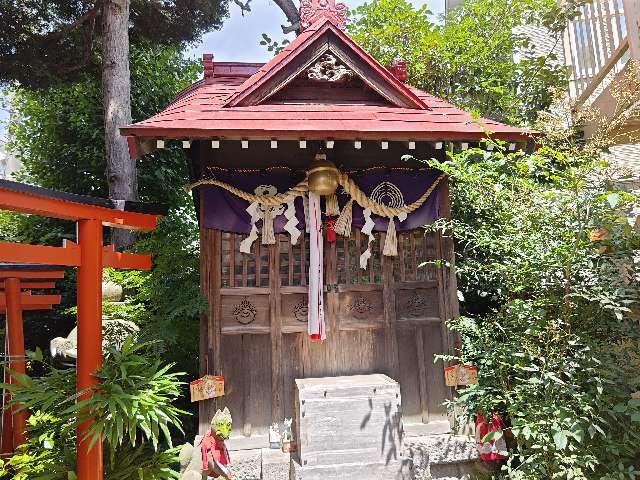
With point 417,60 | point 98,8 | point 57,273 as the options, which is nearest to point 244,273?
point 57,273

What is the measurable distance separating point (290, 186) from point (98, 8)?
7.97 m

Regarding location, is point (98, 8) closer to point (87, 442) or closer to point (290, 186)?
point (290, 186)

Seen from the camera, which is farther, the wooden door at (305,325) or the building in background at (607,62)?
the building in background at (607,62)

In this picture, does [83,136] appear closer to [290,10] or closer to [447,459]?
[290,10]

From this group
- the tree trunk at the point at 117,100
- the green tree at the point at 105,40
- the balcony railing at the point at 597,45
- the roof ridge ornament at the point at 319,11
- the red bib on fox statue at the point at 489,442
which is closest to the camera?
the red bib on fox statue at the point at 489,442

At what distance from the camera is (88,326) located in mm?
4438

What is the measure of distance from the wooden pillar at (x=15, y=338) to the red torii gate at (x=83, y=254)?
2.60 m

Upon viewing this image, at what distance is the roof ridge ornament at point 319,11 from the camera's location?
21.6ft

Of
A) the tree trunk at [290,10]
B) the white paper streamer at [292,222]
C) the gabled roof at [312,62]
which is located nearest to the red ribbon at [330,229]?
the white paper streamer at [292,222]

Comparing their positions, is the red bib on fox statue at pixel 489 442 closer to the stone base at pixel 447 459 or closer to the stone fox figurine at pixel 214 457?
the stone base at pixel 447 459

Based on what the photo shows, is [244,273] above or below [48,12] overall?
below

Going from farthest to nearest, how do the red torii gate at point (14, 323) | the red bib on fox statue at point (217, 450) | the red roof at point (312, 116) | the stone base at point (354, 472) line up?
the red torii gate at point (14, 323) → the red roof at point (312, 116) → the stone base at point (354, 472) → the red bib on fox statue at point (217, 450)

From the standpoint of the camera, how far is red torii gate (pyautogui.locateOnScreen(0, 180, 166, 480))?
3891 mm

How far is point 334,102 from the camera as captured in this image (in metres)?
6.41
